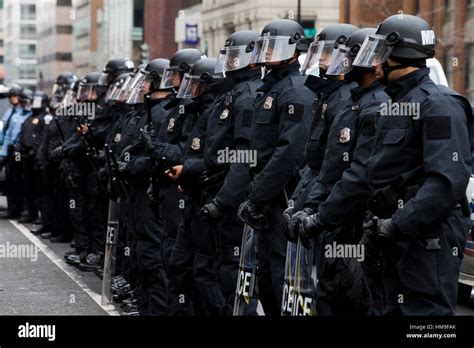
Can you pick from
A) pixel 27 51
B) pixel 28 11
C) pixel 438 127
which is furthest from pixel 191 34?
pixel 27 51

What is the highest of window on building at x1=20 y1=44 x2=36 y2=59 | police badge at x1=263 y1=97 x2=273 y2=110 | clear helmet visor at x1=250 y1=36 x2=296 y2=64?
clear helmet visor at x1=250 y1=36 x2=296 y2=64

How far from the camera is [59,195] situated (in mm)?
17531

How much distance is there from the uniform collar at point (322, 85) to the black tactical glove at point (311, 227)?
1.11 metres

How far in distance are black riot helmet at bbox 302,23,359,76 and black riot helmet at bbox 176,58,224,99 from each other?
4.53 feet

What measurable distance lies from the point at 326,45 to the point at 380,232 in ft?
7.61

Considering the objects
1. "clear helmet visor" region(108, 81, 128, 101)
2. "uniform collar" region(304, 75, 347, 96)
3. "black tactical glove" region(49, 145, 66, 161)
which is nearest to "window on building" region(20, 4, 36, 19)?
"black tactical glove" region(49, 145, 66, 161)

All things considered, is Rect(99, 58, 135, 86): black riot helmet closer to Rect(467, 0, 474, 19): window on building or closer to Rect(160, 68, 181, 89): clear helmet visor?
Rect(160, 68, 181, 89): clear helmet visor

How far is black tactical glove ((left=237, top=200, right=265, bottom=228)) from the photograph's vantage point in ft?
25.4

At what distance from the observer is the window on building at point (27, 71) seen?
173 metres

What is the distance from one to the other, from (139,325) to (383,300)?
1287 mm

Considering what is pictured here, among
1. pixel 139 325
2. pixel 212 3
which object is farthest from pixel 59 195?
pixel 212 3

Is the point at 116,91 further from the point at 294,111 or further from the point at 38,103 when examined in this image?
the point at 38,103

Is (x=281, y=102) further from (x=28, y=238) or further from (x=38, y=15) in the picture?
(x=38, y=15)

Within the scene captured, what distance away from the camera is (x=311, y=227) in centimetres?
666
